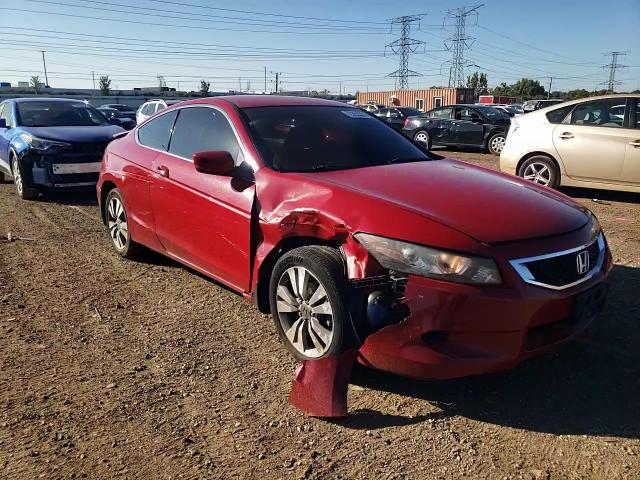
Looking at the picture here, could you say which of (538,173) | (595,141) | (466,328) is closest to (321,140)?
(466,328)

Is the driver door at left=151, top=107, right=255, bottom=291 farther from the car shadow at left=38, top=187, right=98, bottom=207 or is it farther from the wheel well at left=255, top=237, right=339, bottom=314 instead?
the car shadow at left=38, top=187, right=98, bottom=207

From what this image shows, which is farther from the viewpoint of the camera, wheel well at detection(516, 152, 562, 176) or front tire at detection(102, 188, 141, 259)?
wheel well at detection(516, 152, 562, 176)

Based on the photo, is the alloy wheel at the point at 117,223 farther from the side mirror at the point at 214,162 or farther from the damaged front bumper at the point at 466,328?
A: the damaged front bumper at the point at 466,328

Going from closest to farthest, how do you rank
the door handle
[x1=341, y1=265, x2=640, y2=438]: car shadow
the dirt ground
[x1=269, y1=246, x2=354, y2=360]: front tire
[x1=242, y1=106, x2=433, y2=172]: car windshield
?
the dirt ground, [x1=341, y1=265, x2=640, y2=438]: car shadow, [x1=269, y1=246, x2=354, y2=360]: front tire, [x1=242, y1=106, x2=433, y2=172]: car windshield, the door handle

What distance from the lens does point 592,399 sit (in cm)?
292

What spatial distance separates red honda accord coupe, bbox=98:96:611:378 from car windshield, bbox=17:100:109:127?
18.5 feet

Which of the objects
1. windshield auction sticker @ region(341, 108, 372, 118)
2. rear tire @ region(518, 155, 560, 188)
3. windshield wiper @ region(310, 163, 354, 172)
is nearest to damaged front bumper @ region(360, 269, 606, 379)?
windshield wiper @ region(310, 163, 354, 172)

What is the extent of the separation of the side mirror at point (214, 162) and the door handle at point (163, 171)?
2.91 ft

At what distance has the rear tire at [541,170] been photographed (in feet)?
27.6

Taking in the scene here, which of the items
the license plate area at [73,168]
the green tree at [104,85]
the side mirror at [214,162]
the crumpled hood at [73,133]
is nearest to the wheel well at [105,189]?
the side mirror at [214,162]

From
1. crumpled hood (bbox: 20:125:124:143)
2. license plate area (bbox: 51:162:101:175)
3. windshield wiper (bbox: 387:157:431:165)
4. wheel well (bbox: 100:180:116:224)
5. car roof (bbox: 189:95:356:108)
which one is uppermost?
car roof (bbox: 189:95:356:108)

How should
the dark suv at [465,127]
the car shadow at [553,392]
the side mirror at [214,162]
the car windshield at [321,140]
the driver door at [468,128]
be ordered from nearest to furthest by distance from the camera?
the car shadow at [553,392] → the side mirror at [214,162] → the car windshield at [321,140] → the dark suv at [465,127] → the driver door at [468,128]

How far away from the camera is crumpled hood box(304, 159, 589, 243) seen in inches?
110

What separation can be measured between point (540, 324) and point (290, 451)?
1328mm
